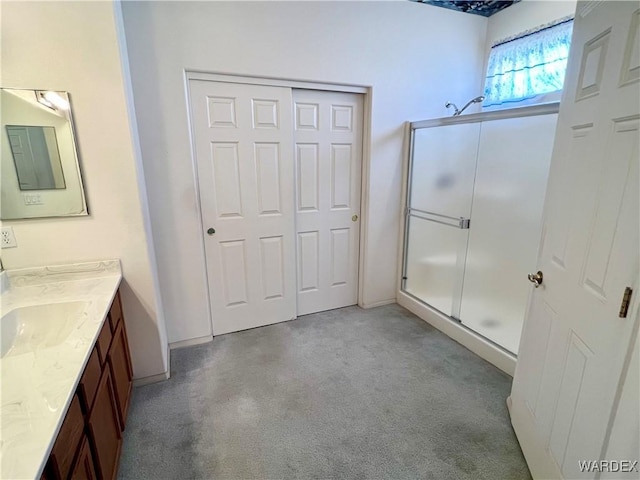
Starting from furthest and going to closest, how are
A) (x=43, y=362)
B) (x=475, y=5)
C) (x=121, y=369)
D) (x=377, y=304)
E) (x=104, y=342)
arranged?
(x=377, y=304) < (x=475, y=5) < (x=121, y=369) < (x=104, y=342) < (x=43, y=362)

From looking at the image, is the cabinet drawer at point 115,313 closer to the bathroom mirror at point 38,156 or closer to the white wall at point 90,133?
the white wall at point 90,133

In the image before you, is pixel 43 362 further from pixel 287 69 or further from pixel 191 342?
pixel 287 69

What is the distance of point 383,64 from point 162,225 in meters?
2.18

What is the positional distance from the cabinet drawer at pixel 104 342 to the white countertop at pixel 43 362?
0.34 feet

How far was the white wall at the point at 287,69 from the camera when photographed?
82.8 inches

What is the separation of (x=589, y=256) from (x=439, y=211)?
1.63 m

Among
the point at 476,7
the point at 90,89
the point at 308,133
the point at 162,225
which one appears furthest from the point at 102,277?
the point at 476,7

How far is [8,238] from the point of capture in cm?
164

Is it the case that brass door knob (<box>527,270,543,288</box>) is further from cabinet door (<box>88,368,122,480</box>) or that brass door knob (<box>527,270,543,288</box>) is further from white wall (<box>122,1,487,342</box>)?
cabinet door (<box>88,368,122,480</box>)

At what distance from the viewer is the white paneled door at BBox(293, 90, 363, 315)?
8.82ft

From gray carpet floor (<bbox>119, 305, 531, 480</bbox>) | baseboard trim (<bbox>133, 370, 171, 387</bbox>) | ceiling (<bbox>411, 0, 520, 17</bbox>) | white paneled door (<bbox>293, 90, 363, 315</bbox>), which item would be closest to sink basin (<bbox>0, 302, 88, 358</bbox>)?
gray carpet floor (<bbox>119, 305, 531, 480</bbox>)

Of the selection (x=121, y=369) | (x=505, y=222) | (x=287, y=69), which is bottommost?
(x=121, y=369)

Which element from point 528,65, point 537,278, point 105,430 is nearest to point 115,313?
point 105,430

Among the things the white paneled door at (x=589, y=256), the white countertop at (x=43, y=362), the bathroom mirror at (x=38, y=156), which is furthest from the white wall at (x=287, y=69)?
the white paneled door at (x=589, y=256)
